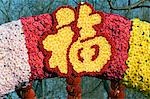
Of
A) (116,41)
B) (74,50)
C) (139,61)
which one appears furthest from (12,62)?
(139,61)

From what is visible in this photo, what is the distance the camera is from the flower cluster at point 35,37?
2.97 meters

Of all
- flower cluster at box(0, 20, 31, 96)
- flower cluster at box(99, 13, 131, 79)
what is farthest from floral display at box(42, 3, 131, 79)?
flower cluster at box(0, 20, 31, 96)

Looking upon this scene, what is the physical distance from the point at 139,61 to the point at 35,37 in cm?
65

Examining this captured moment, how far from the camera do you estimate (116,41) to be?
3.01 m

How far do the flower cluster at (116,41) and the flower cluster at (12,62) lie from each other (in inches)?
19.2

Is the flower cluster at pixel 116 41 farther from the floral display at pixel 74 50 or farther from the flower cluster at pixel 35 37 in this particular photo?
the flower cluster at pixel 35 37

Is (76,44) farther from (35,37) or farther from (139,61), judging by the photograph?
(139,61)

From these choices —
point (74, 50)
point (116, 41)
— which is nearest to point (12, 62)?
point (74, 50)

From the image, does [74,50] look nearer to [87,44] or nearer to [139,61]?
[87,44]

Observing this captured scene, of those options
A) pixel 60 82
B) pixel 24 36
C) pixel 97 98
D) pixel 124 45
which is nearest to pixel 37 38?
pixel 24 36

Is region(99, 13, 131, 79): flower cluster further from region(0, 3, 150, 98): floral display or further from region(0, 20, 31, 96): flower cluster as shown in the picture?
region(0, 20, 31, 96): flower cluster

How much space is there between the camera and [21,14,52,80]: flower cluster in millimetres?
2971

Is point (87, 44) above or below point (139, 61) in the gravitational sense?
above

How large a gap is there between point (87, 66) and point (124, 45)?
262mm
